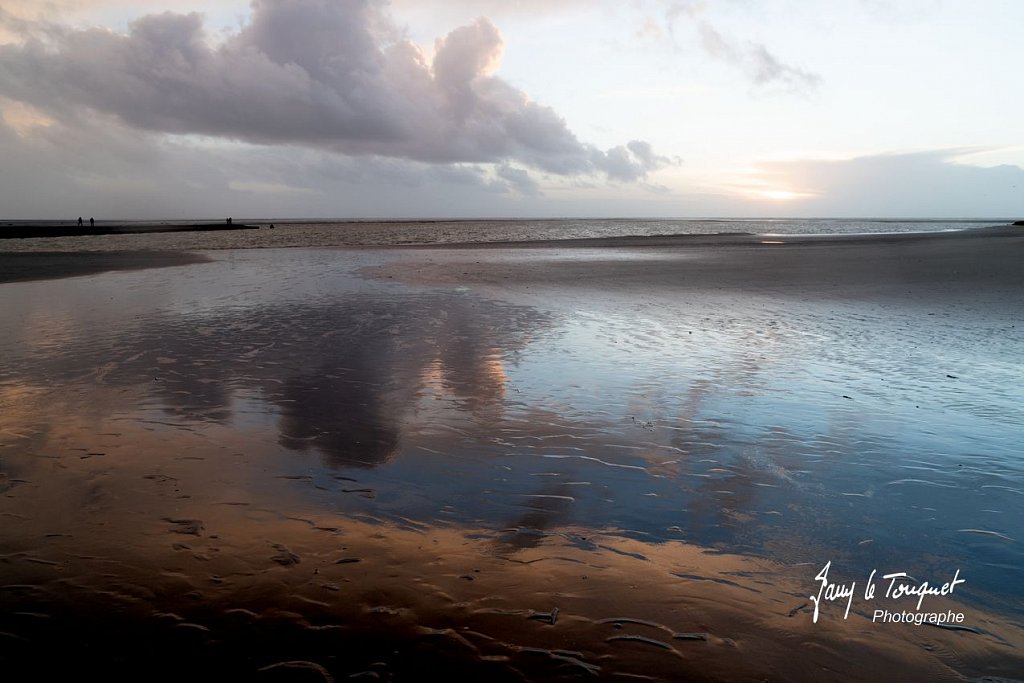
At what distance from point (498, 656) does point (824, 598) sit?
8.07 ft

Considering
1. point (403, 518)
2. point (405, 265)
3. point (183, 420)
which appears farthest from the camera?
point (405, 265)

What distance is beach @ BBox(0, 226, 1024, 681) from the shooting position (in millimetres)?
3975

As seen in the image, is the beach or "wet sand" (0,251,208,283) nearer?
the beach

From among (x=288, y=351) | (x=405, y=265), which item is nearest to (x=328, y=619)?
(x=288, y=351)

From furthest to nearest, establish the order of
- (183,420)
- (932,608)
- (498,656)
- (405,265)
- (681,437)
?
(405,265)
(183,420)
(681,437)
(932,608)
(498,656)

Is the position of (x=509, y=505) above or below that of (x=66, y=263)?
below

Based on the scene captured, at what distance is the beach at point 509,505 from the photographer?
3.97m

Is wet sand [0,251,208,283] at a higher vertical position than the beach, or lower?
higher

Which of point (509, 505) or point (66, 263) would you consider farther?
point (66, 263)

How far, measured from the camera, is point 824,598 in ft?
15.0

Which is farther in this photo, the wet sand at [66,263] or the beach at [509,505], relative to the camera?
the wet sand at [66,263]

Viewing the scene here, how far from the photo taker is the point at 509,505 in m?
5.94

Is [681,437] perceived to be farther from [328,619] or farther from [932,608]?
[328,619]

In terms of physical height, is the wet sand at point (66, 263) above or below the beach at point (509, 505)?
above
